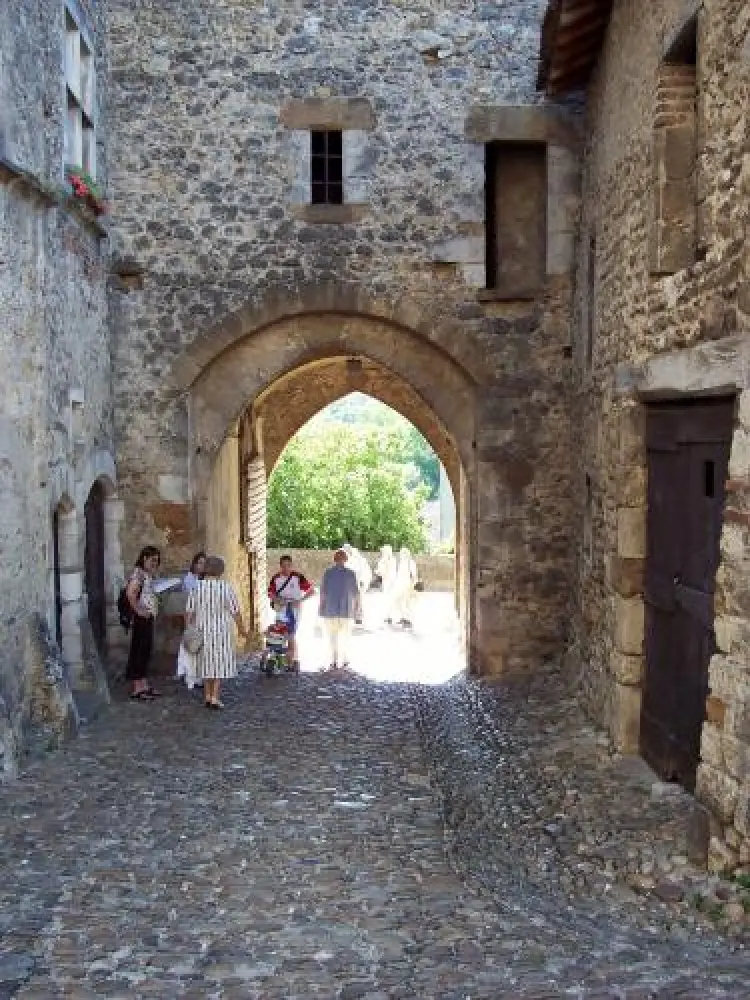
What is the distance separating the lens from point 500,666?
10.3m

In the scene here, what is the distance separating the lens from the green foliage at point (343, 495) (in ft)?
86.7

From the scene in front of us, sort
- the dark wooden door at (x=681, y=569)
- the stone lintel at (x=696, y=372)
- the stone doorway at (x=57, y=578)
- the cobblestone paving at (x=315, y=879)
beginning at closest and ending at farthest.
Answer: the cobblestone paving at (x=315, y=879)
the stone lintel at (x=696, y=372)
the dark wooden door at (x=681, y=569)
the stone doorway at (x=57, y=578)

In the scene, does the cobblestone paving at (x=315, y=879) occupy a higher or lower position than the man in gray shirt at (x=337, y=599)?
lower

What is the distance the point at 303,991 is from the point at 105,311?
23.4 feet

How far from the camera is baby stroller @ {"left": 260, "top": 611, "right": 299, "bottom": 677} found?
420 inches

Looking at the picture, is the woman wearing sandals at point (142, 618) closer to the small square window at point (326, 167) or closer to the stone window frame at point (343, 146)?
the stone window frame at point (343, 146)

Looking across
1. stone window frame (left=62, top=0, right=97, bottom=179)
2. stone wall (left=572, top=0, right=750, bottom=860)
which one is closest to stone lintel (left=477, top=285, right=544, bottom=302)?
stone wall (left=572, top=0, right=750, bottom=860)

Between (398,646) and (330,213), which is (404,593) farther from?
(330,213)

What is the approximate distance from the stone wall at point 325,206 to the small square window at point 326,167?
0.15 meters

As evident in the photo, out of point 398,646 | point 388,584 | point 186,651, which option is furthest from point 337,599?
point 388,584

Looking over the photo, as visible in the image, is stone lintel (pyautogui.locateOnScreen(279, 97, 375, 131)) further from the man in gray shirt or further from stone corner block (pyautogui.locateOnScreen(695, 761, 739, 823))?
stone corner block (pyautogui.locateOnScreen(695, 761, 739, 823))

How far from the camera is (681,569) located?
622cm

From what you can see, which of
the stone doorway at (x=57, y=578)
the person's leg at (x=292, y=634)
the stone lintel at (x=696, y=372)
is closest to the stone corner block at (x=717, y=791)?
Answer: the stone lintel at (x=696, y=372)

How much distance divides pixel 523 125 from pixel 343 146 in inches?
62.8
